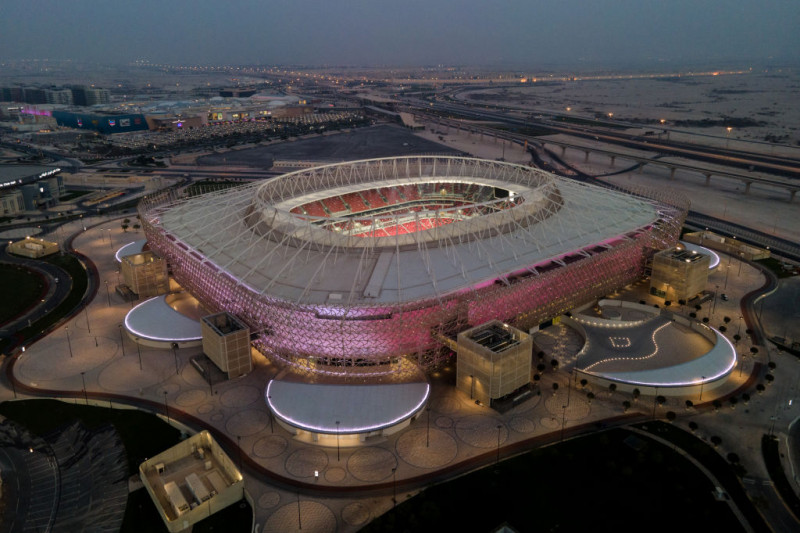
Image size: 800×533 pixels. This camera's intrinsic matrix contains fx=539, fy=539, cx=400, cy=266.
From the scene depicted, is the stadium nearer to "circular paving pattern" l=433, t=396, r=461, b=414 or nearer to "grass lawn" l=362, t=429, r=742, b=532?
"circular paving pattern" l=433, t=396, r=461, b=414

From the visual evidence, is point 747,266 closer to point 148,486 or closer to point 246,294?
point 246,294

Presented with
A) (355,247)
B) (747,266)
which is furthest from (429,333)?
(747,266)

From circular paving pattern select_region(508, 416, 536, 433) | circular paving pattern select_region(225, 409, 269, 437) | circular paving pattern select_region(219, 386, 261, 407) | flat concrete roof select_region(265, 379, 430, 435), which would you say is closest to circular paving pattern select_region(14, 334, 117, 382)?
circular paving pattern select_region(219, 386, 261, 407)

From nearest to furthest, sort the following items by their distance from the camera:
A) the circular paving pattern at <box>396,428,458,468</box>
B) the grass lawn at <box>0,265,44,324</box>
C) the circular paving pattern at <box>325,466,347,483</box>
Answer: the circular paving pattern at <box>325,466,347,483</box>, the circular paving pattern at <box>396,428,458,468</box>, the grass lawn at <box>0,265,44,324</box>

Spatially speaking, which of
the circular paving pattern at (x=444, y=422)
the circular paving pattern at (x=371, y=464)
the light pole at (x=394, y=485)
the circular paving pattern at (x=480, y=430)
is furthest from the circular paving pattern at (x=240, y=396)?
the circular paving pattern at (x=480, y=430)

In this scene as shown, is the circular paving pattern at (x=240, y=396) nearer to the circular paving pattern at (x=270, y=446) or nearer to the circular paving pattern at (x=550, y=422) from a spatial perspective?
the circular paving pattern at (x=270, y=446)

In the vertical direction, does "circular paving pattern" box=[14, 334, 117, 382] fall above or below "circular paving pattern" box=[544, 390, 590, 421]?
above
